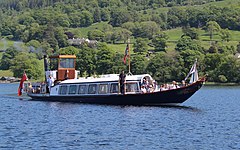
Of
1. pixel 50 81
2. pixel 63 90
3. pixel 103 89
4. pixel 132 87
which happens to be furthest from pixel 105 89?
pixel 50 81

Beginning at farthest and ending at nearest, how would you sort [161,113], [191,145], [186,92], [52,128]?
[186,92], [161,113], [52,128], [191,145]

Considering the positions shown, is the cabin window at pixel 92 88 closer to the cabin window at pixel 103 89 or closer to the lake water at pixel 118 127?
the cabin window at pixel 103 89

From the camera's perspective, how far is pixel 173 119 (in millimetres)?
71438

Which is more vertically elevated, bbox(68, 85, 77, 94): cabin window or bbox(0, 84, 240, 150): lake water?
bbox(68, 85, 77, 94): cabin window

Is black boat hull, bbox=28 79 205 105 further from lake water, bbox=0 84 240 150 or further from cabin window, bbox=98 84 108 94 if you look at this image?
lake water, bbox=0 84 240 150

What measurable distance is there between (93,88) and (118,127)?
2985 cm

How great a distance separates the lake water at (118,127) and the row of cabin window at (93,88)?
140 inches

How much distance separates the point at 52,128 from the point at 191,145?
692 inches

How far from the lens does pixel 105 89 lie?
92250mm

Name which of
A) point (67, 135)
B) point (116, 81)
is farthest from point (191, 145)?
point (116, 81)

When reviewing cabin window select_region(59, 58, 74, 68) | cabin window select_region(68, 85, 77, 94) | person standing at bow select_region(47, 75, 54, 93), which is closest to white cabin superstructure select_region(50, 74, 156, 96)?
cabin window select_region(68, 85, 77, 94)

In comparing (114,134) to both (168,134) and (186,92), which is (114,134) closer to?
(168,134)

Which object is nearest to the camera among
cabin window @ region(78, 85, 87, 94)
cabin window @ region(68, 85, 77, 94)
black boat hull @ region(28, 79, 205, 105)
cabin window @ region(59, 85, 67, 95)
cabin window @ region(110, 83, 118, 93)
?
black boat hull @ region(28, 79, 205, 105)

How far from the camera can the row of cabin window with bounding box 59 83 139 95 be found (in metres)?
88.9
